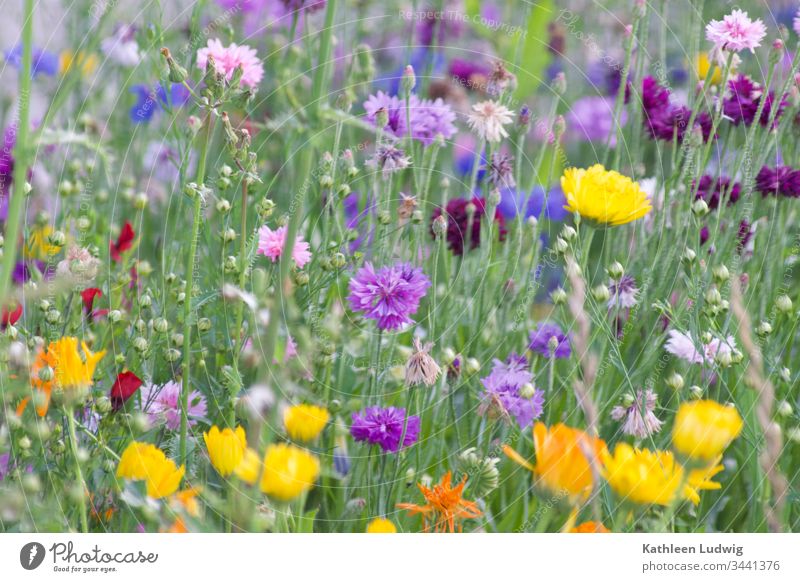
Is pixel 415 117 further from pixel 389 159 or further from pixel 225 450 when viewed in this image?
pixel 225 450

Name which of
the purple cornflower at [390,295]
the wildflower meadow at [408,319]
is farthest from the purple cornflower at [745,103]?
the purple cornflower at [390,295]

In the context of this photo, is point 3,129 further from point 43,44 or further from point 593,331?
point 593,331

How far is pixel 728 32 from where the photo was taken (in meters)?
0.59

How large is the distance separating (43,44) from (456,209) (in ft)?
1.15

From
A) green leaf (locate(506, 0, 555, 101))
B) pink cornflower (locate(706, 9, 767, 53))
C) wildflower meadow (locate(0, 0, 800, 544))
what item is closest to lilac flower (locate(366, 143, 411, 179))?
wildflower meadow (locate(0, 0, 800, 544))

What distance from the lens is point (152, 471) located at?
0.48 meters

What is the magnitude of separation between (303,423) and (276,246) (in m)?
0.10

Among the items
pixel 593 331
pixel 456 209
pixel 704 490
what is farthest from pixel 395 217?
pixel 704 490

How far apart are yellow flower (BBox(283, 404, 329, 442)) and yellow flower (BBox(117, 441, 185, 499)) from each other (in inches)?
2.7

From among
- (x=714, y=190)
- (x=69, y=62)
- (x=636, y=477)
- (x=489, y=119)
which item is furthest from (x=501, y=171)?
(x=69, y=62)

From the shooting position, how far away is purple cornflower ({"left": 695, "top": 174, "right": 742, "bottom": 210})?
623 mm

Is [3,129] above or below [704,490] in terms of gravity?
above

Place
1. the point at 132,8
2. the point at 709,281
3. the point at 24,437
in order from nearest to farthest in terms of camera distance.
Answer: the point at 24,437, the point at 709,281, the point at 132,8

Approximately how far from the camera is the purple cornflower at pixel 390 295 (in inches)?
21.3
